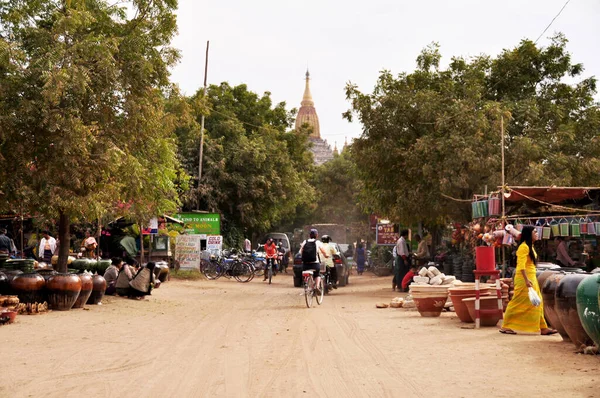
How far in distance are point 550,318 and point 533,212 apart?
875 cm

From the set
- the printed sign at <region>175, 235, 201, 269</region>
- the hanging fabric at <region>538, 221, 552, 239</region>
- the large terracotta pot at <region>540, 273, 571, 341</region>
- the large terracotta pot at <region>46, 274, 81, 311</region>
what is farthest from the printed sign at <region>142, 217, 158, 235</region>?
the large terracotta pot at <region>540, 273, 571, 341</region>

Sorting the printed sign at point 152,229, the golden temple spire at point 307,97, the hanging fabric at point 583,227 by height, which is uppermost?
the golden temple spire at point 307,97

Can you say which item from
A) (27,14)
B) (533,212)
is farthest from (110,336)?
(533,212)

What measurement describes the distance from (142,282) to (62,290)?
3602mm

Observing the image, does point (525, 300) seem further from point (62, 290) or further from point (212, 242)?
point (212, 242)

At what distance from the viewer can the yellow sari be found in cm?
1052

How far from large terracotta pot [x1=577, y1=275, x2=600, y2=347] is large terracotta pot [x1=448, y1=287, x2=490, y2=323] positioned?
3.74 m

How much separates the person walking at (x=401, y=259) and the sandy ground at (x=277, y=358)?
589 centimetres

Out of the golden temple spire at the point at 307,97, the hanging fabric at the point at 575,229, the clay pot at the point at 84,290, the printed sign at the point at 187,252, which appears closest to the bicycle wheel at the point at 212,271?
the printed sign at the point at 187,252

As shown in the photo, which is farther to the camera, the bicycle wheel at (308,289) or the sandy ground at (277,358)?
the bicycle wheel at (308,289)

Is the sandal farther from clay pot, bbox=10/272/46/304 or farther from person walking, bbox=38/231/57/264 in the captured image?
person walking, bbox=38/231/57/264

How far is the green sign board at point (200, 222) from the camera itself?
30.5 m

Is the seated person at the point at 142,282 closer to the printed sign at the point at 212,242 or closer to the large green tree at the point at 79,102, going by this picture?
the large green tree at the point at 79,102

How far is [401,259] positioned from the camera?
21.3 m
